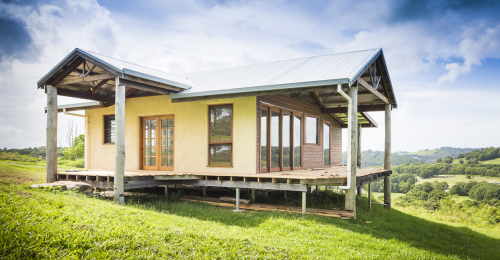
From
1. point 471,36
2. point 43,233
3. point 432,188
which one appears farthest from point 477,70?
point 43,233

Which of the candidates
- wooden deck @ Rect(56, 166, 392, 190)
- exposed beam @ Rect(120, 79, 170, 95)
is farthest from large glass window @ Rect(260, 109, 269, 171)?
exposed beam @ Rect(120, 79, 170, 95)

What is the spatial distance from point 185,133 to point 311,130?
510cm

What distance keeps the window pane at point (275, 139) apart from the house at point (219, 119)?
0.10ft

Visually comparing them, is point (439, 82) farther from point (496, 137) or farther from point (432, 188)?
point (496, 137)

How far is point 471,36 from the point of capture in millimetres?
26938

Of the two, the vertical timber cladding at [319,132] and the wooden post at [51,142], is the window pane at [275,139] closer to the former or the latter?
the vertical timber cladding at [319,132]

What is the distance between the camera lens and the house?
7.68m

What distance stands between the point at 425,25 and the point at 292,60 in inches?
711

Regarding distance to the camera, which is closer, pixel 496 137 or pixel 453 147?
pixel 496 137

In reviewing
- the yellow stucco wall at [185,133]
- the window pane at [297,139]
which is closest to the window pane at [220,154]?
the yellow stucco wall at [185,133]

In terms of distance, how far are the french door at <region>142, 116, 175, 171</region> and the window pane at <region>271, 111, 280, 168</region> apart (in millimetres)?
3294

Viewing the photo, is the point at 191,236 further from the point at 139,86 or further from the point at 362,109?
the point at 362,109

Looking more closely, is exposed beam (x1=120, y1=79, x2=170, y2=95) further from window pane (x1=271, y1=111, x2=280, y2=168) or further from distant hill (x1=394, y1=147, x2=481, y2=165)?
distant hill (x1=394, y1=147, x2=481, y2=165)

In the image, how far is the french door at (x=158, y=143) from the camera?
1052cm
